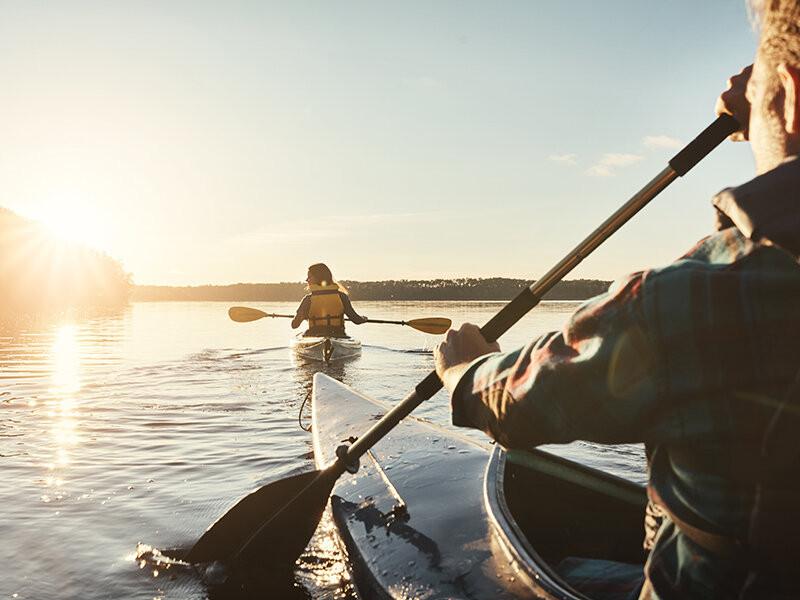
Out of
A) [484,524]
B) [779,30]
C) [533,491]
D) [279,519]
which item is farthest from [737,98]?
[279,519]

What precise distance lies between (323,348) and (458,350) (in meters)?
11.8

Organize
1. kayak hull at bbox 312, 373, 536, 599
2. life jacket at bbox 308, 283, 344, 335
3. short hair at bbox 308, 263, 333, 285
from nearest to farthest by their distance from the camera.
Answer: kayak hull at bbox 312, 373, 536, 599 → short hair at bbox 308, 263, 333, 285 → life jacket at bbox 308, 283, 344, 335

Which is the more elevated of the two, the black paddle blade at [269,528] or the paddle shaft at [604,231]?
the paddle shaft at [604,231]

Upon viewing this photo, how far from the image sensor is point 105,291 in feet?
239

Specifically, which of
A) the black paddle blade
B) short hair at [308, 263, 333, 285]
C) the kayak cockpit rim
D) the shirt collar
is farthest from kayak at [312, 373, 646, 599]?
short hair at [308, 263, 333, 285]

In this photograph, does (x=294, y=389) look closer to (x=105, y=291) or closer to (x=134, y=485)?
(x=134, y=485)

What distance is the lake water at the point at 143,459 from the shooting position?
3.95 m

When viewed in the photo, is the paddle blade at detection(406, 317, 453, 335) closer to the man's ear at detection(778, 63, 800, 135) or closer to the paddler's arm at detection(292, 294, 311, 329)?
the man's ear at detection(778, 63, 800, 135)

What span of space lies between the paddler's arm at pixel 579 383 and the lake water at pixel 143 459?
2537mm

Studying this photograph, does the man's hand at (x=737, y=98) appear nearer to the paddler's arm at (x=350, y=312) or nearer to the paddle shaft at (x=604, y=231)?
the paddle shaft at (x=604, y=231)

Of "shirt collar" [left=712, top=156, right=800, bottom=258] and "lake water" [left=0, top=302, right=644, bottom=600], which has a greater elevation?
"shirt collar" [left=712, top=156, right=800, bottom=258]

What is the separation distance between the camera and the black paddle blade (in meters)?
3.83

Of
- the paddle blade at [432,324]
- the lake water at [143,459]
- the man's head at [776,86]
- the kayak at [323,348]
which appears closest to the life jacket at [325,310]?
the kayak at [323,348]

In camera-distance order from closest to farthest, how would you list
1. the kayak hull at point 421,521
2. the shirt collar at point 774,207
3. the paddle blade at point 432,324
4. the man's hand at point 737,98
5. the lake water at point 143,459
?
the shirt collar at point 774,207 < the man's hand at point 737,98 < the kayak hull at point 421,521 < the lake water at point 143,459 < the paddle blade at point 432,324
